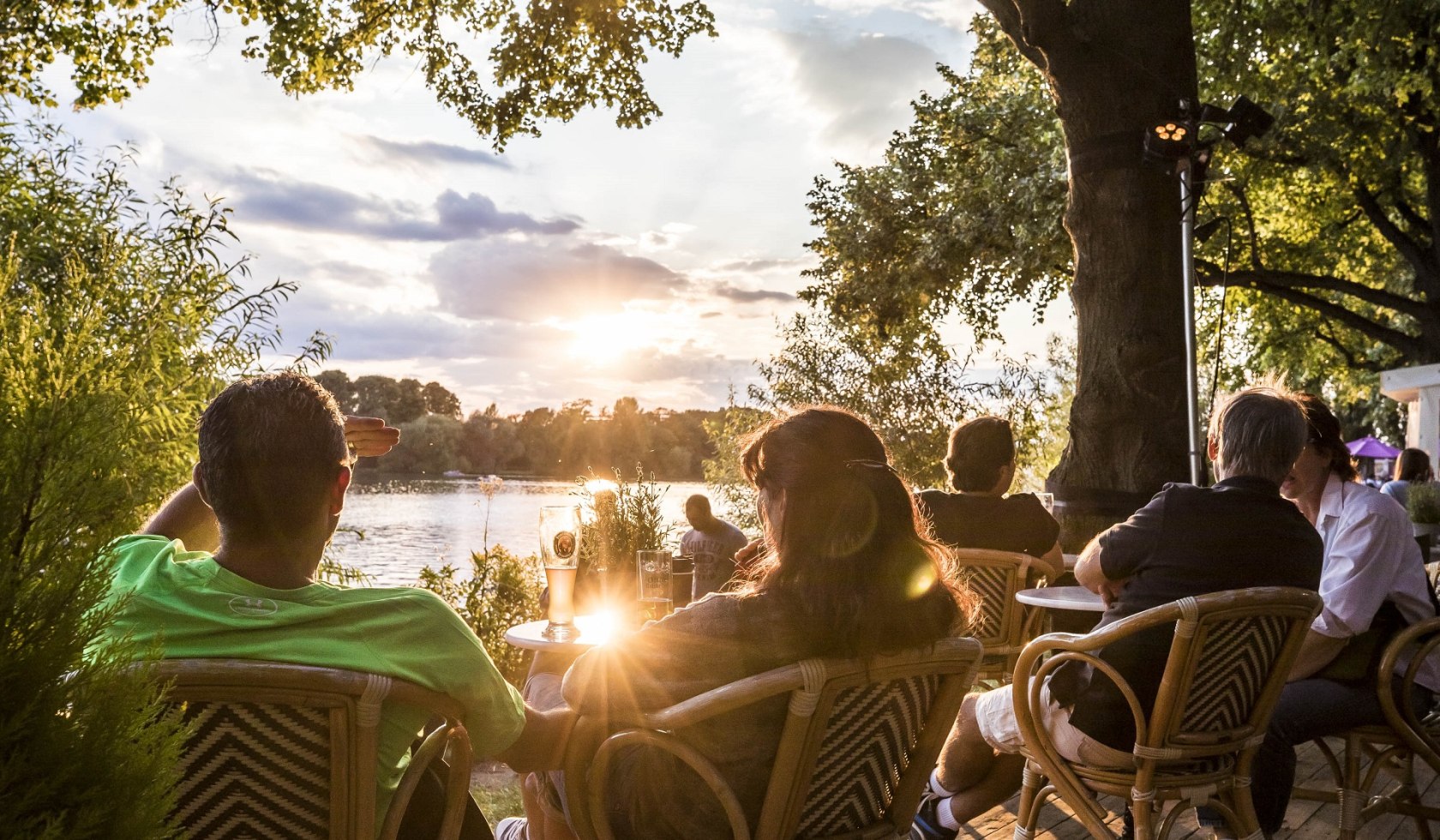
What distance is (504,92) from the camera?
9133mm

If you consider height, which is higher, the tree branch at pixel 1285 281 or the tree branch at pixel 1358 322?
the tree branch at pixel 1285 281

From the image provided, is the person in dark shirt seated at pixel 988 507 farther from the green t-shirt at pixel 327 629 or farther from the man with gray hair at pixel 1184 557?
the green t-shirt at pixel 327 629

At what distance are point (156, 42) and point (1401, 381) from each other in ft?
56.6

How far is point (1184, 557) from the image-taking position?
8.14ft

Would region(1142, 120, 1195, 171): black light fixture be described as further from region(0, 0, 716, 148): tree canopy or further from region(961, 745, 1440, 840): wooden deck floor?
region(0, 0, 716, 148): tree canopy

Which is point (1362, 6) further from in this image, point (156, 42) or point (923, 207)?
point (156, 42)

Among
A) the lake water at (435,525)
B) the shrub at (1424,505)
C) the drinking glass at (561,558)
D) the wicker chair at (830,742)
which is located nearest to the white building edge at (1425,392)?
the shrub at (1424,505)

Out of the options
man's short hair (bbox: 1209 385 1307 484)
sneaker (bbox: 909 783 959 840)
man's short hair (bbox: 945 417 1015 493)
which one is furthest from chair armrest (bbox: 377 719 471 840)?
man's short hair (bbox: 945 417 1015 493)

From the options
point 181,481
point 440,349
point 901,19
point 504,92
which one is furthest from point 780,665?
point 440,349

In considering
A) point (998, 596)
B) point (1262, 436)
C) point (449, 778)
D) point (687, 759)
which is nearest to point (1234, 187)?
point (998, 596)

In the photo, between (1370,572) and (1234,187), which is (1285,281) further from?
(1370,572)

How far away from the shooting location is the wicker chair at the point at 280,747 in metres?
1.33

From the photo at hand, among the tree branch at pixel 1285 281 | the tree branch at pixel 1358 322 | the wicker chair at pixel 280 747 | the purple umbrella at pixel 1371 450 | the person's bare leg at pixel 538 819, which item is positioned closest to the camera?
the wicker chair at pixel 280 747

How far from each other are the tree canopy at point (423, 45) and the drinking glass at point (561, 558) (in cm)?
693
